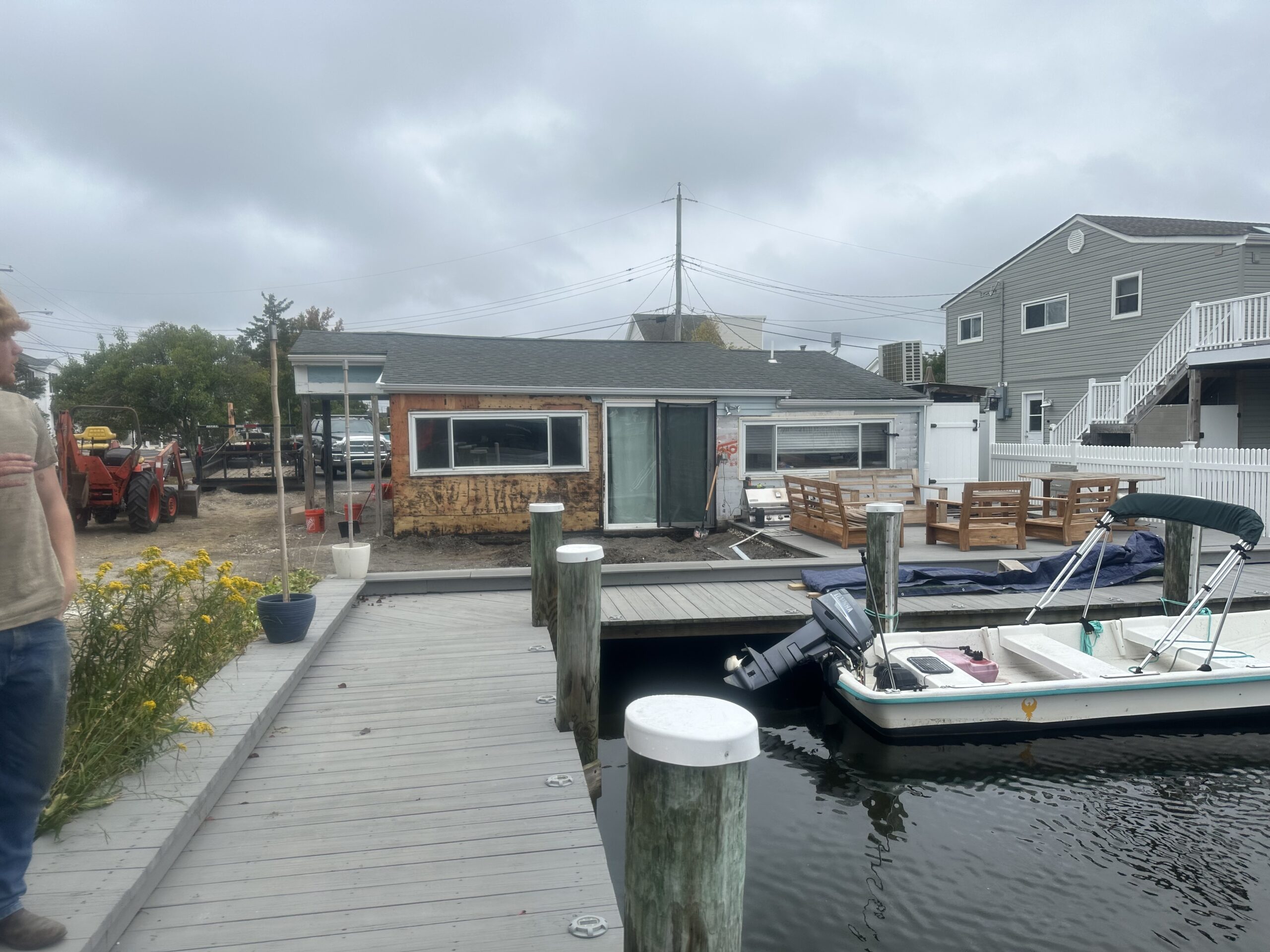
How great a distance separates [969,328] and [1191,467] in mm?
13432

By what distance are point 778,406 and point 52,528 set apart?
478 inches

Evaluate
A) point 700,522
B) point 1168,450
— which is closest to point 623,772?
point 700,522

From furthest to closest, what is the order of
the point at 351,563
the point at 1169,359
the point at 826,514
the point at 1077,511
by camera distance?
the point at 1169,359 → the point at 826,514 → the point at 1077,511 → the point at 351,563

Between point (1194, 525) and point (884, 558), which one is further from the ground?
point (1194, 525)

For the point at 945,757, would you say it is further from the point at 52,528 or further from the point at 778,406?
the point at 778,406

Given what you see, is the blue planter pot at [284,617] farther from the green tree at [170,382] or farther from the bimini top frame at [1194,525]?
the green tree at [170,382]

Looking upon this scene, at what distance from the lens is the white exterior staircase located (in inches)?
593

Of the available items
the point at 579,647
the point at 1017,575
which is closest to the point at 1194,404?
the point at 1017,575

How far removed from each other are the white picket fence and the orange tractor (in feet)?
48.8

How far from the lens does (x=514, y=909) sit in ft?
8.88

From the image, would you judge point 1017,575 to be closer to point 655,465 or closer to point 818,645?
point 818,645

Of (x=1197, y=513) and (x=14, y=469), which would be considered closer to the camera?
(x=14, y=469)

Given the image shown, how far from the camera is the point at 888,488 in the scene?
12125 millimetres

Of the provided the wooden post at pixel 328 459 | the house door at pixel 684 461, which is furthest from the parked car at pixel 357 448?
the house door at pixel 684 461
